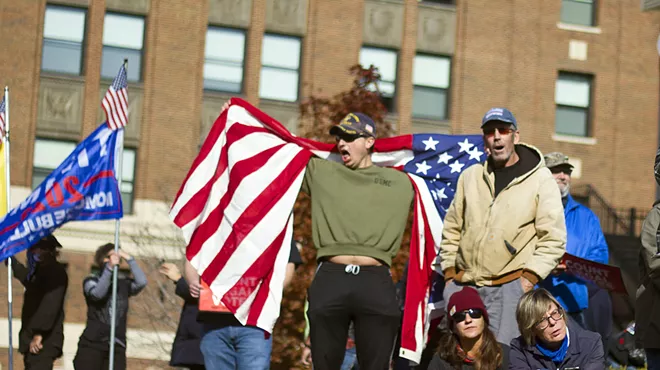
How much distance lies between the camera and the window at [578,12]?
113ft

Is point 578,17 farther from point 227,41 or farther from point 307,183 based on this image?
point 307,183

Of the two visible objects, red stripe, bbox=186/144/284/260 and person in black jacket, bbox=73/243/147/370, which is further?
person in black jacket, bbox=73/243/147/370

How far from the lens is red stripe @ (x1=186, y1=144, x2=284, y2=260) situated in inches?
385

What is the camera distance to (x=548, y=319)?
733 centimetres

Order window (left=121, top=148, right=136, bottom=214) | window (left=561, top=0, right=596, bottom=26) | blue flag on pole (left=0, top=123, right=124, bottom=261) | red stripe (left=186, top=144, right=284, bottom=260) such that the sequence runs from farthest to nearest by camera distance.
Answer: window (left=561, top=0, right=596, bottom=26), window (left=121, top=148, right=136, bottom=214), blue flag on pole (left=0, top=123, right=124, bottom=261), red stripe (left=186, top=144, right=284, bottom=260)

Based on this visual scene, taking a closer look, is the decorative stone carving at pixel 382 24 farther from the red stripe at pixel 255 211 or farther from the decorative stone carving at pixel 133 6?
the red stripe at pixel 255 211

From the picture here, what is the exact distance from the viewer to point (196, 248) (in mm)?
9719

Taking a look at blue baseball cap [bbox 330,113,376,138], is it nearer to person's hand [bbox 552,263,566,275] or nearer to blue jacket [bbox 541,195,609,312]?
person's hand [bbox 552,263,566,275]

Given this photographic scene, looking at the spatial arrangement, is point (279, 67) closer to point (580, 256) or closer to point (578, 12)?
point (578, 12)

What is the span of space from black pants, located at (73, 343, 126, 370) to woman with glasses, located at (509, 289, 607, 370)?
5592 mm

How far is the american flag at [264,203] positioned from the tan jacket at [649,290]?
93.2 inches

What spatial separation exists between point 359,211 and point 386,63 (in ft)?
79.5

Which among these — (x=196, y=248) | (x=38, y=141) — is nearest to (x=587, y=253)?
(x=196, y=248)

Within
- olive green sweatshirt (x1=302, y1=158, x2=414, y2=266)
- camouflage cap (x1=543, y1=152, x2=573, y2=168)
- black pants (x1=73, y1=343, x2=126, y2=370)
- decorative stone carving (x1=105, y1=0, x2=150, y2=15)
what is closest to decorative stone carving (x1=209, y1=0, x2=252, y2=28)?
decorative stone carving (x1=105, y1=0, x2=150, y2=15)
